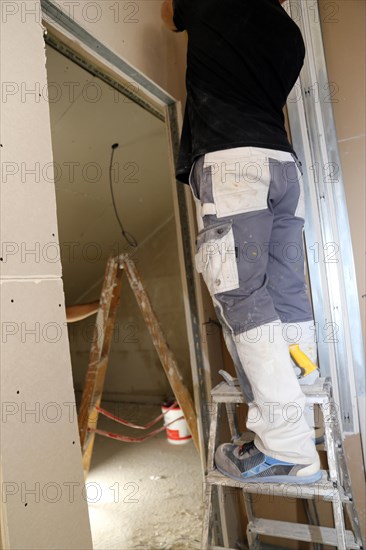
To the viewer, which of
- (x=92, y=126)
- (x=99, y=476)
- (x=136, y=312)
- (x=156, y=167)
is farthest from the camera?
(x=136, y=312)

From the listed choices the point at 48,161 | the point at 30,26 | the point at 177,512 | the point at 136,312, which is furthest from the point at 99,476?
the point at 30,26

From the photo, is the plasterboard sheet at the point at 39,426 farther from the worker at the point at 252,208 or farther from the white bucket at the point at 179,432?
the white bucket at the point at 179,432

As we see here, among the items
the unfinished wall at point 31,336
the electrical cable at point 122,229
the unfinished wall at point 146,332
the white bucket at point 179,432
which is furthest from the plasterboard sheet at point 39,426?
the unfinished wall at point 146,332

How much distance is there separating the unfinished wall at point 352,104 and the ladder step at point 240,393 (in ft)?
1.51

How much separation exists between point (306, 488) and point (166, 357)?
0.86m

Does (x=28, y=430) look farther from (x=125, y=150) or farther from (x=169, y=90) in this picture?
(x=125, y=150)

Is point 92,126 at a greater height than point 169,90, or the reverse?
point 92,126

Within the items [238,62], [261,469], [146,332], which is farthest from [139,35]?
[146,332]

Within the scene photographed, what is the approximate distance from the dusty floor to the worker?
2.91ft

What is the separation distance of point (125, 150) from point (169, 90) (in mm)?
974

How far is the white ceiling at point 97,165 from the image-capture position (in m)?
2.04

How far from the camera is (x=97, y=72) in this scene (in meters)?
1.96

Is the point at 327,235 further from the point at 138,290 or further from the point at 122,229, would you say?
the point at 122,229

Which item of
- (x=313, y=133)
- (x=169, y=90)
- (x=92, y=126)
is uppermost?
(x=92, y=126)
